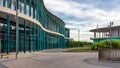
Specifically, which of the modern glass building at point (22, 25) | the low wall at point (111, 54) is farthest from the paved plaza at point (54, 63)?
the modern glass building at point (22, 25)

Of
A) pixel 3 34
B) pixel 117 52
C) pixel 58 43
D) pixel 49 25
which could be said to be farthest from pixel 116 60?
pixel 58 43

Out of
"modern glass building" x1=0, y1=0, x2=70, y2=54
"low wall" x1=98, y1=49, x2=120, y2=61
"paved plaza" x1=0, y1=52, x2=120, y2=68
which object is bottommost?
"paved plaza" x1=0, y1=52, x2=120, y2=68

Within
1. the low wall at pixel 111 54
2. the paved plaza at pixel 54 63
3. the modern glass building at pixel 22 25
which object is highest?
the modern glass building at pixel 22 25

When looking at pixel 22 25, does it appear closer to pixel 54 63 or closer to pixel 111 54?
pixel 111 54

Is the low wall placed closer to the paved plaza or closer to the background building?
the paved plaza

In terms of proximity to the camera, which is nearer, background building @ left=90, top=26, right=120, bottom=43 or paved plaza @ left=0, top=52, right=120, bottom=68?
paved plaza @ left=0, top=52, right=120, bottom=68

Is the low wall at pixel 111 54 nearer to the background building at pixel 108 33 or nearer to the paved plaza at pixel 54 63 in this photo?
the paved plaza at pixel 54 63

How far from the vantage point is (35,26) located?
59.6 m

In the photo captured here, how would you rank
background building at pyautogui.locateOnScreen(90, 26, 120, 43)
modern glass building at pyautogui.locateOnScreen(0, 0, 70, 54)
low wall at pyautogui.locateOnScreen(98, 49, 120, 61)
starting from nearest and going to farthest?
low wall at pyautogui.locateOnScreen(98, 49, 120, 61)
modern glass building at pyautogui.locateOnScreen(0, 0, 70, 54)
background building at pyautogui.locateOnScreen(90, 26, 120, 43)

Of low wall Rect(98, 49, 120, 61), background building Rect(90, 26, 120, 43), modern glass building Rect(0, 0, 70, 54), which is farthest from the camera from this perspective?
background building Rect(90, 26, 120, 43)

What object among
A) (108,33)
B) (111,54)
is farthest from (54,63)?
(108,33)

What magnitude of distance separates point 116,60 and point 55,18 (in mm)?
74234

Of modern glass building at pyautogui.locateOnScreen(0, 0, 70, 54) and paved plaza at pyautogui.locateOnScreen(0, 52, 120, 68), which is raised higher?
modern glass building at pyautogui.locateOnScreen(0, 0, 70, 54)

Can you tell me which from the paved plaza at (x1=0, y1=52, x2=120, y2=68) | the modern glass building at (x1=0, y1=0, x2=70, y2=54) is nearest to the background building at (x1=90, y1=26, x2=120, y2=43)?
the modern glass building at (x1=0, y1=0, x2=70, y2=54)
